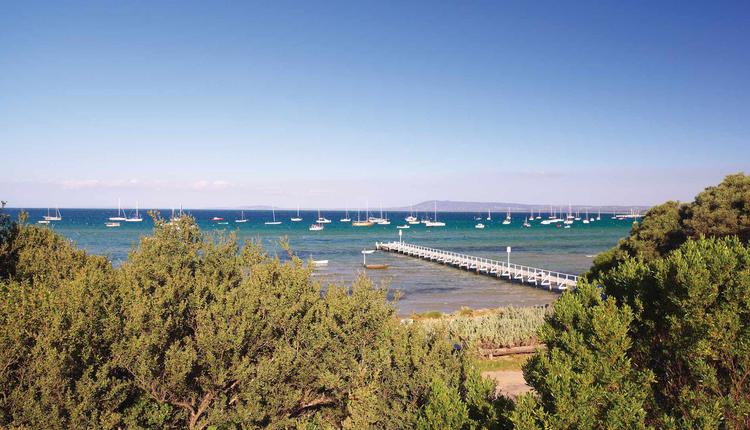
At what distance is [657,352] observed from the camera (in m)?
8.80

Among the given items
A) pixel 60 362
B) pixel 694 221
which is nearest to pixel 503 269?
pixel 694 221

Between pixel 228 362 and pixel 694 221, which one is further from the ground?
pixel 694 221

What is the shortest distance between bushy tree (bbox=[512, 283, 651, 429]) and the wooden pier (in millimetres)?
33706

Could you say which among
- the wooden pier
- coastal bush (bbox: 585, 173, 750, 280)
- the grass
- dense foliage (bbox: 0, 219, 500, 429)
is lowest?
the wooden pier

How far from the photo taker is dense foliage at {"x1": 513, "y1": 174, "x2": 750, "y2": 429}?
7.32m

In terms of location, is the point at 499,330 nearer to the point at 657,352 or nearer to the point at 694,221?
the point at 694,221

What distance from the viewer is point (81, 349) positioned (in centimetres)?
991

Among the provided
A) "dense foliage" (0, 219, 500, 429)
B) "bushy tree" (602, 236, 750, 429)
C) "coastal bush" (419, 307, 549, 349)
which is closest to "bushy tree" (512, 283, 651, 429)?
"bushy tree" (602, 236, 750, 429)

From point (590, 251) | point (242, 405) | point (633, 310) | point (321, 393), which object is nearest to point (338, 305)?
point (321, 393)

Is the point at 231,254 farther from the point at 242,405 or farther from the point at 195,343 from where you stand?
the point at 242,405

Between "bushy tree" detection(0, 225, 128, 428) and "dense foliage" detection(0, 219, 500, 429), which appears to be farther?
"dense foliage" detection(0, 219, 500, 429)

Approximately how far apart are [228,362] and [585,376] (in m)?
7.83

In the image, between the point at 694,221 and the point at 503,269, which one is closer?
the point at 694,221

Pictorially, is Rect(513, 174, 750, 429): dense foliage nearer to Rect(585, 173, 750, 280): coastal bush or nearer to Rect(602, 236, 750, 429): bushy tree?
Rect(602, 236, 750, 429): bushy tree
